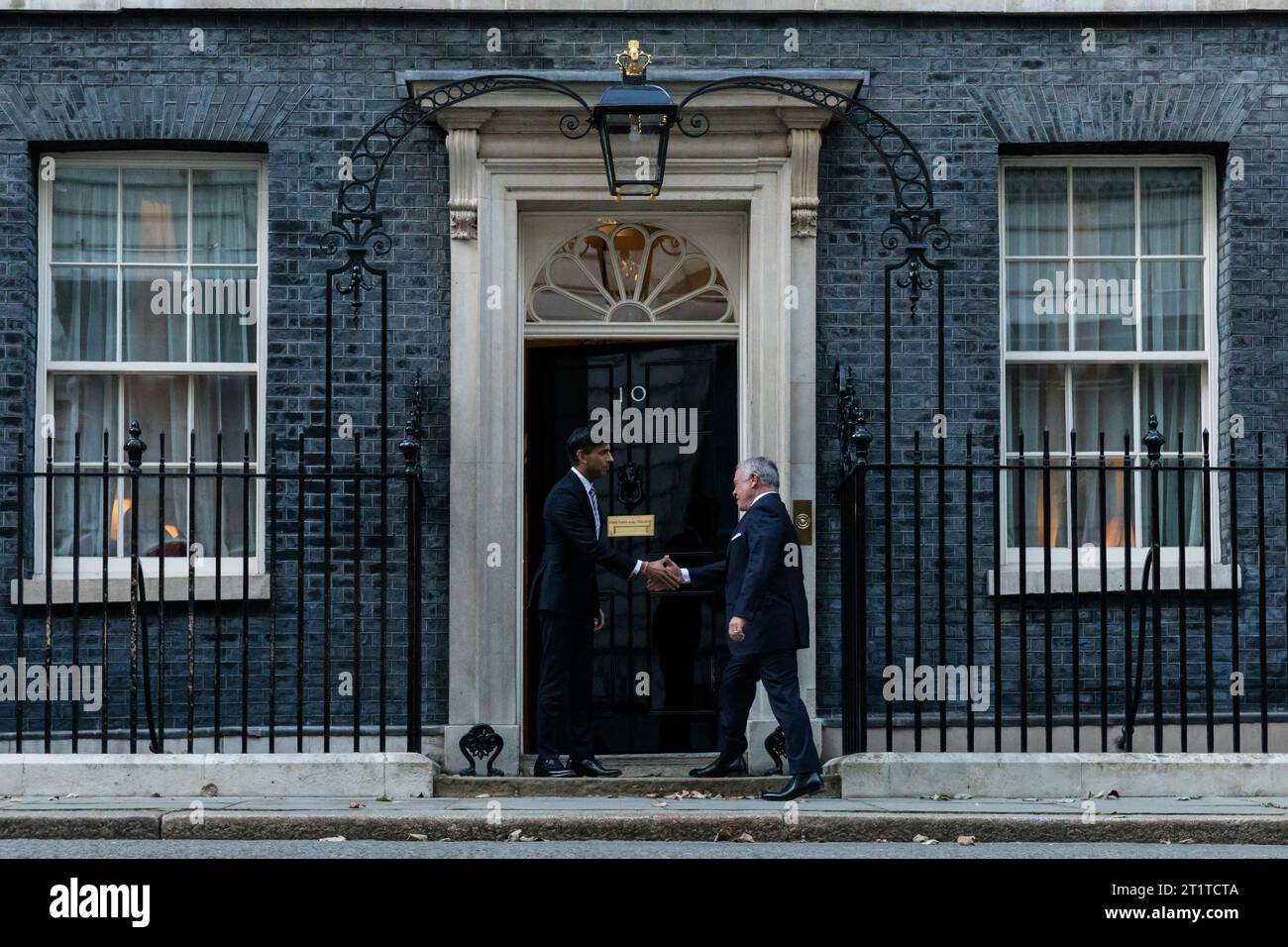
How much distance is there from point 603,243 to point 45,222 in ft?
10.9

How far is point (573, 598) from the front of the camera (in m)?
10.8

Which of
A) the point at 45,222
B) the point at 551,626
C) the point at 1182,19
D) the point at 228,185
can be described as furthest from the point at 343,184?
the point at 1182,19

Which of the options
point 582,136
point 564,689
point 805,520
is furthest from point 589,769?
point 582,136

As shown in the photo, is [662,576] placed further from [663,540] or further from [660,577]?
[663,540]

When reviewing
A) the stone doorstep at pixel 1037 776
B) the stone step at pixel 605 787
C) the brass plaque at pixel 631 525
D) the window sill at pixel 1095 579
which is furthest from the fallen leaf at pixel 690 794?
the window sill at pixel 1095 579

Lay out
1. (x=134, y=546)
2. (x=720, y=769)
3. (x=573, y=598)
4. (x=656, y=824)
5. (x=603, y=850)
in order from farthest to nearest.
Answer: (x=573, y=598), (x=720, y=769), (x=134, y=546), (x=656, y=824), (x=603, y=850)

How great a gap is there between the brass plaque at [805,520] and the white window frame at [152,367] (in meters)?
3.14

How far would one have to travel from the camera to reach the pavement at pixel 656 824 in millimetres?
8828

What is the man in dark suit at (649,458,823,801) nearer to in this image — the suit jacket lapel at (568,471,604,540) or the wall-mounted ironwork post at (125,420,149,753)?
the suit jacket lapel at (568,471,604,540)

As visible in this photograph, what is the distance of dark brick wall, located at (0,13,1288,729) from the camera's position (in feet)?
38.1

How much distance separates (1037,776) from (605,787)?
218 centimetres

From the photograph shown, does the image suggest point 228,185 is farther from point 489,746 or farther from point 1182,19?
point 1182,19

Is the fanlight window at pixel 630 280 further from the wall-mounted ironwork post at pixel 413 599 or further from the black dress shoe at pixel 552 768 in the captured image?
the black dress shoe at pixel 552 768

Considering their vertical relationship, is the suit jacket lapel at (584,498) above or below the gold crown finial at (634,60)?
below
